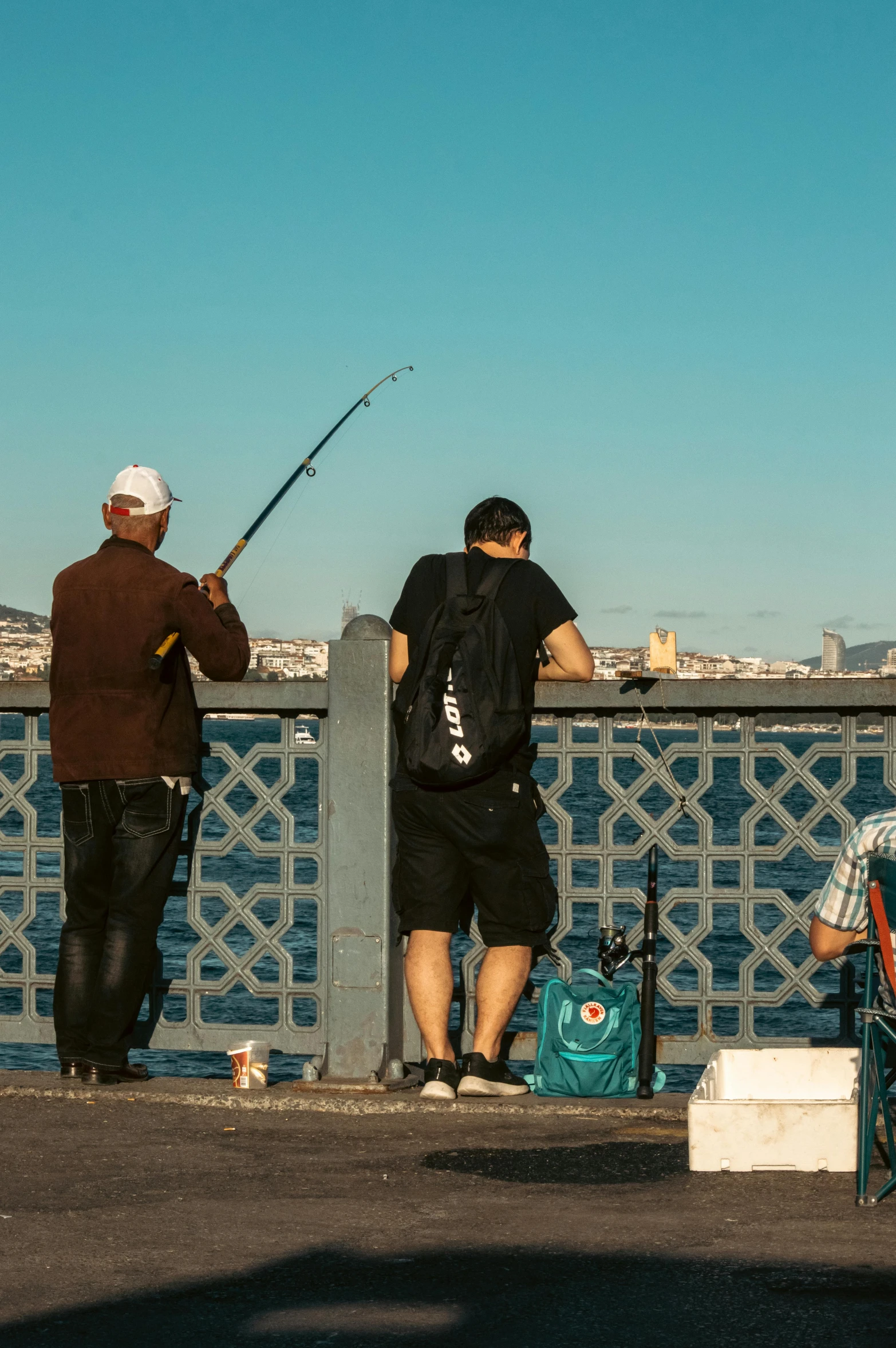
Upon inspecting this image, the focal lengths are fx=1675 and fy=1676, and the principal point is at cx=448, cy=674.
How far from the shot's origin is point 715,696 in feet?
18.9

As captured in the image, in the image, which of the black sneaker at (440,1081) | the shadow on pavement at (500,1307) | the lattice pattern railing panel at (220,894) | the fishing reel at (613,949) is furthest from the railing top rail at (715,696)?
the shadow on pavement at (500,1307)

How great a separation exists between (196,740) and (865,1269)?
9.79 ft

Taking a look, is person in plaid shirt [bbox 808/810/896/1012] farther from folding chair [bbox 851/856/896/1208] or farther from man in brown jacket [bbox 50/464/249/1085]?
man in brown jacket [bbox 50/464/249/1085]

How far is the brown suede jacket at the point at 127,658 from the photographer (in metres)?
5.55

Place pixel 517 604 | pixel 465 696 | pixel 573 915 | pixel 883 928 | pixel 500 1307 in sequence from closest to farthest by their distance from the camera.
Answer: pixel 500 1307 → pixel 883 928 → pixel 465 696 → pixel 517 604 → pixel 573 915

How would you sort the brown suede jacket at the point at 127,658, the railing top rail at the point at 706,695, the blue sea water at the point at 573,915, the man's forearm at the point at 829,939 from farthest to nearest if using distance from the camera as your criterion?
1. the blue sea water at the point at 573,915
2. the railing top rail at the point at 706,695
3. the brown suede jacket at the point at 127,658
4. the man's forearm at the point at 829,939

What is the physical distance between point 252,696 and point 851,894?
2.46 m

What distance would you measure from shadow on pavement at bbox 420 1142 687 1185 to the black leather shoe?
143cm

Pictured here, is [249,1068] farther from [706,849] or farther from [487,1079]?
[706,849]

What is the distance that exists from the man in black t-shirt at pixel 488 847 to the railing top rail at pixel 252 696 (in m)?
0.50

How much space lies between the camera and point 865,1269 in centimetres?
363

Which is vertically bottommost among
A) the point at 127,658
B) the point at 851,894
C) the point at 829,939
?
the point at 829,939

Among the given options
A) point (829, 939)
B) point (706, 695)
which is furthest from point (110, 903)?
point (829, 939)

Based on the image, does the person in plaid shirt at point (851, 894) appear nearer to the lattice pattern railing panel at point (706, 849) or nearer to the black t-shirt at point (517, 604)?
the lattice pattern railing panel at point (706, 849)
